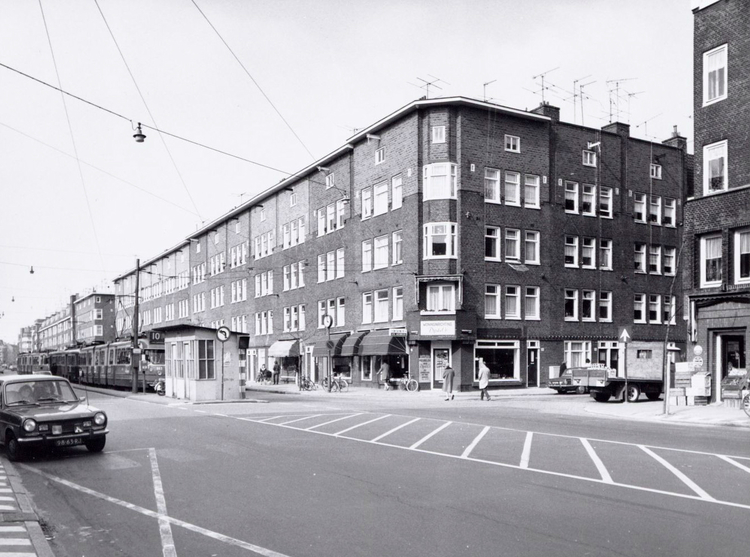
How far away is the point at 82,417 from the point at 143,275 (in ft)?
309

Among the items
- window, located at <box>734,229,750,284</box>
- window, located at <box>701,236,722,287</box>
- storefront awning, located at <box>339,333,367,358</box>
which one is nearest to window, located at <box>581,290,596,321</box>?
storefront awning, located at <box>339,333,367,358</box>

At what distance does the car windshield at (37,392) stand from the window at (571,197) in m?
34.5

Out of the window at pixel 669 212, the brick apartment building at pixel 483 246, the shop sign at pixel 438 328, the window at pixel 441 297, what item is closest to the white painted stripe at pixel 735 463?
the brick apartment building at pixel 483 246

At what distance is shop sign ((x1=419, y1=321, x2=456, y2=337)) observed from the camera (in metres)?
38.8

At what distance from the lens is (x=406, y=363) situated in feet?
135

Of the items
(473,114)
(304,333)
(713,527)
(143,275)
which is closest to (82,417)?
(713,527)

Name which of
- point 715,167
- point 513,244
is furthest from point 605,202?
point 715,167

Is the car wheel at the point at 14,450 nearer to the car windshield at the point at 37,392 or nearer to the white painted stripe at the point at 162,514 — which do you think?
the car windshield at the point at 37,392

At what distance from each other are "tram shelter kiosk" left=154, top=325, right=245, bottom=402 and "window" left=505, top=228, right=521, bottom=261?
1758cm

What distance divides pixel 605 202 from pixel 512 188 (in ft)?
24.9

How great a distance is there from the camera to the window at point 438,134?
3994 cm

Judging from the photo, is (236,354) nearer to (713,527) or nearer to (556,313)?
(556,313)

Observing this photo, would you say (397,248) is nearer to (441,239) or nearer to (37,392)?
(441,239)

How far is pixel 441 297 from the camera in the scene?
39750 mm
